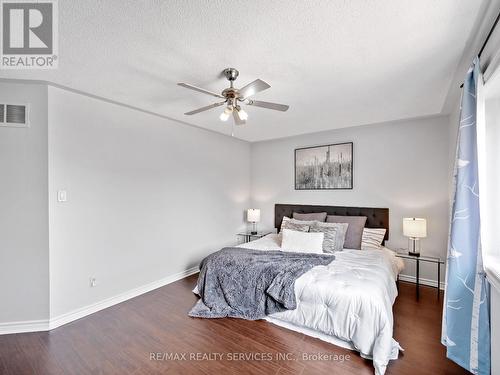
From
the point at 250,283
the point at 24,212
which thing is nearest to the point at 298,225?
the point at 250,283

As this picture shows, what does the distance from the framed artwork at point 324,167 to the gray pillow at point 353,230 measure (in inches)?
23.6

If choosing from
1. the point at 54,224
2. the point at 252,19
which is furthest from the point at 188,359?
the point at 252,19

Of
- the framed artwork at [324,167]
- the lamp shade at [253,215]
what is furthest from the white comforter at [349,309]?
the lamp shade at [253,215]

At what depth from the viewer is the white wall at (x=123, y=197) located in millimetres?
2473

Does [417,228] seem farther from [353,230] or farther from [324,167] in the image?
[324,167]

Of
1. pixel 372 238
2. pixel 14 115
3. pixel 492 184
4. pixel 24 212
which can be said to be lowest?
pixel 372 238

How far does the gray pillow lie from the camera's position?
3523mm

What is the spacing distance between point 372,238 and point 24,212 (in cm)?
432

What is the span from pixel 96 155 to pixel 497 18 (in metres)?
3.59

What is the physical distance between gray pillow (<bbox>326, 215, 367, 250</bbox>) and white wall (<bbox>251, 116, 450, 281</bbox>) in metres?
0.37

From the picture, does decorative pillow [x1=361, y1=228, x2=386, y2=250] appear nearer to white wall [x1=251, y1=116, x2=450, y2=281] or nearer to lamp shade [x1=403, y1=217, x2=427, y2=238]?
white wall [x1=251, y1=116, x2=450, y2=281]

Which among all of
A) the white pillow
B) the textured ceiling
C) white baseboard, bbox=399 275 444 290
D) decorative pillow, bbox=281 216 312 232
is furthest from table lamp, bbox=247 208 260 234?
white baseboard, bbox=399 275 444 290

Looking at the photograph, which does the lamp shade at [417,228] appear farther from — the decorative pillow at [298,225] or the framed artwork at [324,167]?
the decorative pillow at [298,225]

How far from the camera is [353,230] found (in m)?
3.60
